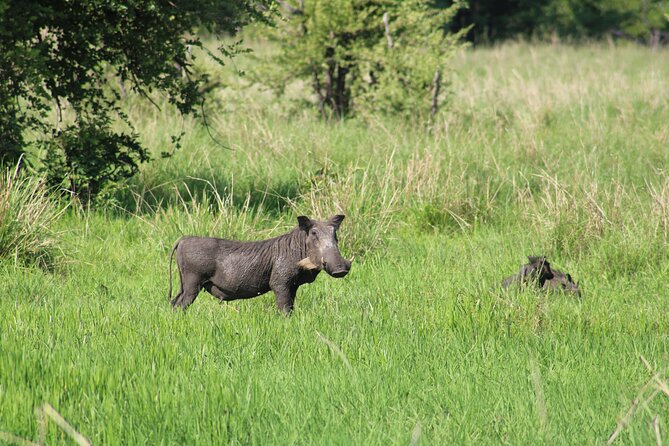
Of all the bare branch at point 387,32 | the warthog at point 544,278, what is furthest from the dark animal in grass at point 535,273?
the bare branch at point 387,32

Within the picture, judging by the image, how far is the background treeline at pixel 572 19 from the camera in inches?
1503

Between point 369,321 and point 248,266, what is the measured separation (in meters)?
0.88

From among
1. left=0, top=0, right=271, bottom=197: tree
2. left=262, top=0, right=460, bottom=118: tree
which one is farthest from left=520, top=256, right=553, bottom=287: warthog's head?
left=262, top=0, right=460, bottom=118: tree

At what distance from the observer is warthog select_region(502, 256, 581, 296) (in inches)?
275

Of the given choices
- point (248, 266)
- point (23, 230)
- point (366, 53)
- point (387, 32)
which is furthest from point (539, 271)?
point (366, 53)

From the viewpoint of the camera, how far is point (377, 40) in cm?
1516

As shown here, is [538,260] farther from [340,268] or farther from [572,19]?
[572,19]

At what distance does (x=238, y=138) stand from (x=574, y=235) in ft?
18.7

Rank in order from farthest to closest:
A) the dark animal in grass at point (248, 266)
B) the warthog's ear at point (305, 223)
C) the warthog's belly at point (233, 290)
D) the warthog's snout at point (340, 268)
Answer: the warthog's belly at point (233, 290), the dark animal in grass at point (248, 266), the warthog's ear at point (305, 223), the warthog's snout at point (340, 268)

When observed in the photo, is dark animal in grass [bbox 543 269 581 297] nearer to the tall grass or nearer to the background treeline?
the tall grass

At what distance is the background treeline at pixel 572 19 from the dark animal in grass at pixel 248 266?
3345cm

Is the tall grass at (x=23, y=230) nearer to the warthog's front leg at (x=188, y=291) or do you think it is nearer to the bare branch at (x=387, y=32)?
the warthog's front leg at (x=188, y=291)

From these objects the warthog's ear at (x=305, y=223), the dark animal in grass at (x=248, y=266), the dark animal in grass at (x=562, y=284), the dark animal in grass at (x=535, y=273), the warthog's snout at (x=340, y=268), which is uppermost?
the warthog's ear at (x=305, y=223)

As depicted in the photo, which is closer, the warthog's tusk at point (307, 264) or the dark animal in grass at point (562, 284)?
the warthog's tusk at point (307, 264)
